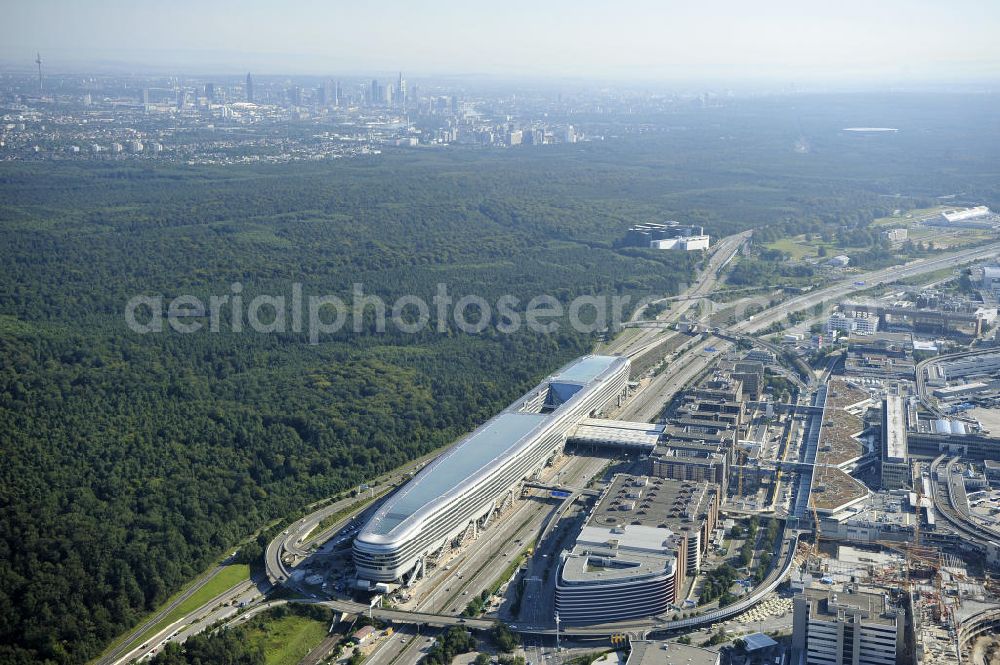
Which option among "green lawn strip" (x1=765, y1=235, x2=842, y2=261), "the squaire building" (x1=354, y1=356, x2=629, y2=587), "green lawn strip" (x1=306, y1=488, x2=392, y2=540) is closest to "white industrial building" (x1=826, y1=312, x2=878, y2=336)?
"the squaire building" (x1=354, y1=356, x2=629, y2=587)

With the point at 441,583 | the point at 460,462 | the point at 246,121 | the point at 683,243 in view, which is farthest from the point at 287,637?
the point at 246,121

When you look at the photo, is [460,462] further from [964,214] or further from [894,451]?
[964,214]

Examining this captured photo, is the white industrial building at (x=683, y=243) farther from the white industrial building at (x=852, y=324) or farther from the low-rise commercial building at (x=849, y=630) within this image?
the low-rise commercial building at (x=849, y=630)

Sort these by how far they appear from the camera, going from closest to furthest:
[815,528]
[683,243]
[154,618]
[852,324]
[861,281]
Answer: [154,618], [815,528], [852,324], [861,281], [683,243]

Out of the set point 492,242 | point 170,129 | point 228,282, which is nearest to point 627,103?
point 170,129

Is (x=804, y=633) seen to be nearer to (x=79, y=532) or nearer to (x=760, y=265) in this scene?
(x=79, y=532)

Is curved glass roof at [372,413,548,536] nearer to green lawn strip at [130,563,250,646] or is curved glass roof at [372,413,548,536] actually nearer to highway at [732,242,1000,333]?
green lawn strip at [130,563,250,646]

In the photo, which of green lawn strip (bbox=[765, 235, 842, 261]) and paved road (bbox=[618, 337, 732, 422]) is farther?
green lawn strip (bbox=[765, 235, 842, 261])
